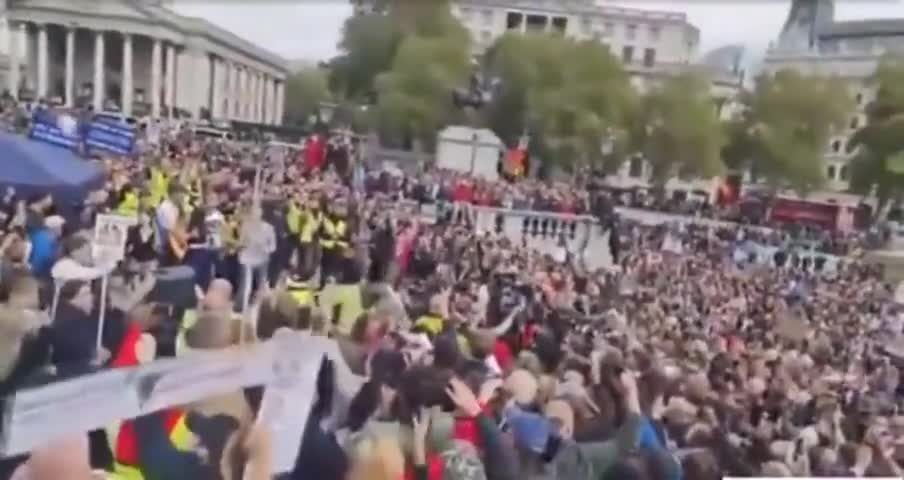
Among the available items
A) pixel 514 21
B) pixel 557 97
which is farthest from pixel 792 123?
pixel 514 21

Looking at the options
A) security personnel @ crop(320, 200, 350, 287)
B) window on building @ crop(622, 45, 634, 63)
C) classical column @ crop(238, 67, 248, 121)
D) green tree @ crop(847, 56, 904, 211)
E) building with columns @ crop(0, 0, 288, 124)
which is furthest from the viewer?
green tree @ crop(847, 56, 904, 211)

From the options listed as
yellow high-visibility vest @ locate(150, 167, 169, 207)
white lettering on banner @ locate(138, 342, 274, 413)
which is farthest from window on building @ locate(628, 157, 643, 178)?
yellow high-visibility vest @ locate(150, 167, 169, 207)

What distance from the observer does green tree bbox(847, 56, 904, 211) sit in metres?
2.51

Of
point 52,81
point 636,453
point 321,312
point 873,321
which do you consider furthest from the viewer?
point 873,321

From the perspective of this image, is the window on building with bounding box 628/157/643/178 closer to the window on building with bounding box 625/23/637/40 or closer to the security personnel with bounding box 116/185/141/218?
the window on building with bounding box 625/23/637/40

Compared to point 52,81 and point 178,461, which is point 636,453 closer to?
point 178,461

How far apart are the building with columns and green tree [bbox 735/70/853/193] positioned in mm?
976

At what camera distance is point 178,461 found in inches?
84.0

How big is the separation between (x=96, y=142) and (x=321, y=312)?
50 cm

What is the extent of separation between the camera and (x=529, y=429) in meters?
2.39

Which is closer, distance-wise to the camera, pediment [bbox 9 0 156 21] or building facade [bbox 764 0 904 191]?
pediment [bbox 9 0 156 21]

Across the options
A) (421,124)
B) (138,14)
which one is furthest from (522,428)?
(138,14)

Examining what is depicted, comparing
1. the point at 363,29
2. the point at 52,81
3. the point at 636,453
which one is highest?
the point at 363,29

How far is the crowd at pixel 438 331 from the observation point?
6.81 ft
